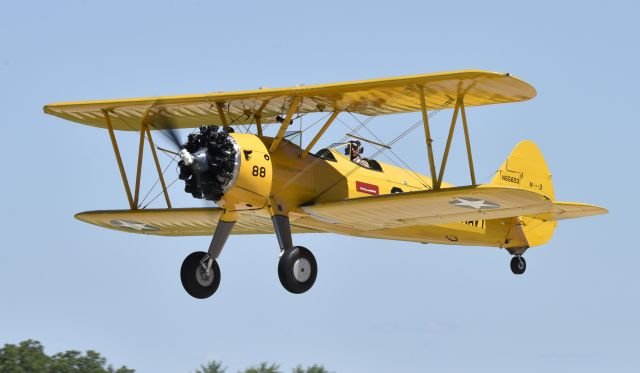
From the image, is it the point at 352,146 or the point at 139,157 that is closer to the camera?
the point at 352,146

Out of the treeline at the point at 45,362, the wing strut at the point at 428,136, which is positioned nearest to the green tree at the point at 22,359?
the treeline at the point at 45,362

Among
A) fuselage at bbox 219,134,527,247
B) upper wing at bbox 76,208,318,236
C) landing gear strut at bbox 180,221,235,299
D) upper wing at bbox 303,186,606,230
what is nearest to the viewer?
upper wing at bbox 303,186,606,230

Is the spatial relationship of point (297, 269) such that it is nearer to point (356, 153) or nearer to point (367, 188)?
point (367, 188)

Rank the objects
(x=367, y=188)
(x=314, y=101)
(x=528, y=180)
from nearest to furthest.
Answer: (x=314, y=101)
(x=367, y=188)
(x=528, y=180)

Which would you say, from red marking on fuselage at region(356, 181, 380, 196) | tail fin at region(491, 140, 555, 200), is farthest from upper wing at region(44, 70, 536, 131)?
tail fin at region(491, 140, 555, 200)

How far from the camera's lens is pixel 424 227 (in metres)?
18.5

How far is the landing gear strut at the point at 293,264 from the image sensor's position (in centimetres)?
1606

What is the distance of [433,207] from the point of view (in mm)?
16344

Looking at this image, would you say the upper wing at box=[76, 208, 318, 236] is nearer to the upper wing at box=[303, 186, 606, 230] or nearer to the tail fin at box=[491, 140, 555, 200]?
the upper wing at box=[303, 186, 606, 230]

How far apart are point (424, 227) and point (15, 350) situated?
18.6m

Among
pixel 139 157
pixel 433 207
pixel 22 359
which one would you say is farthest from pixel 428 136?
pixel 22 359

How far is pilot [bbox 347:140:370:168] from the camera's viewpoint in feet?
57.7

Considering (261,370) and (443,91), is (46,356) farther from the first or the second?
(443,91)

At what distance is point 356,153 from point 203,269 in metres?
2.62
